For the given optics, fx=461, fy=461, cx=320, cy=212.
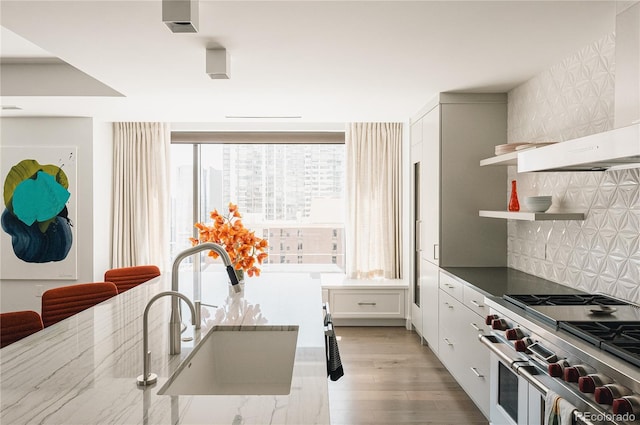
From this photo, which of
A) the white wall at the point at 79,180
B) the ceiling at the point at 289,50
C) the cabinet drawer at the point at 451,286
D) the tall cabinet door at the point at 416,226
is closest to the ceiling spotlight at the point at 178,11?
the ceiling at the point at 289,50

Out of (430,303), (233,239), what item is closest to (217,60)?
(233,239)

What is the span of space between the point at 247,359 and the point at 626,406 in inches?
51.7

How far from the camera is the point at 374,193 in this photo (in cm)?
561

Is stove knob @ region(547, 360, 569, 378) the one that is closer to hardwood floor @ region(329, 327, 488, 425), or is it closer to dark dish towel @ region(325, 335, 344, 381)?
dark dish towel @ region(325, 335, 344, 381)

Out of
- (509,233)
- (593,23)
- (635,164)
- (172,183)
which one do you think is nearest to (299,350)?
(635,164)

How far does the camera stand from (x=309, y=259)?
235 inches

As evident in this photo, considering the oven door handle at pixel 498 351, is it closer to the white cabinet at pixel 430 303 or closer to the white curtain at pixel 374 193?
the white cabinet at pixel 430 303

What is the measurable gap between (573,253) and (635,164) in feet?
3.00

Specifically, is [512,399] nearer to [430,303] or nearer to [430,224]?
[430,303]

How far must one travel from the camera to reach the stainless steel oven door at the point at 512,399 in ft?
6.70

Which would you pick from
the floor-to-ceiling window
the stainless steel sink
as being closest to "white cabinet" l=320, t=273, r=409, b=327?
the floor-to-ceiling window

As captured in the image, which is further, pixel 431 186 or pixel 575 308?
pixel 431 186

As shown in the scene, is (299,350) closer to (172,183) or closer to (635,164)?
(635,164)

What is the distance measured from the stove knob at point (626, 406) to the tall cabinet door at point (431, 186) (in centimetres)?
261
